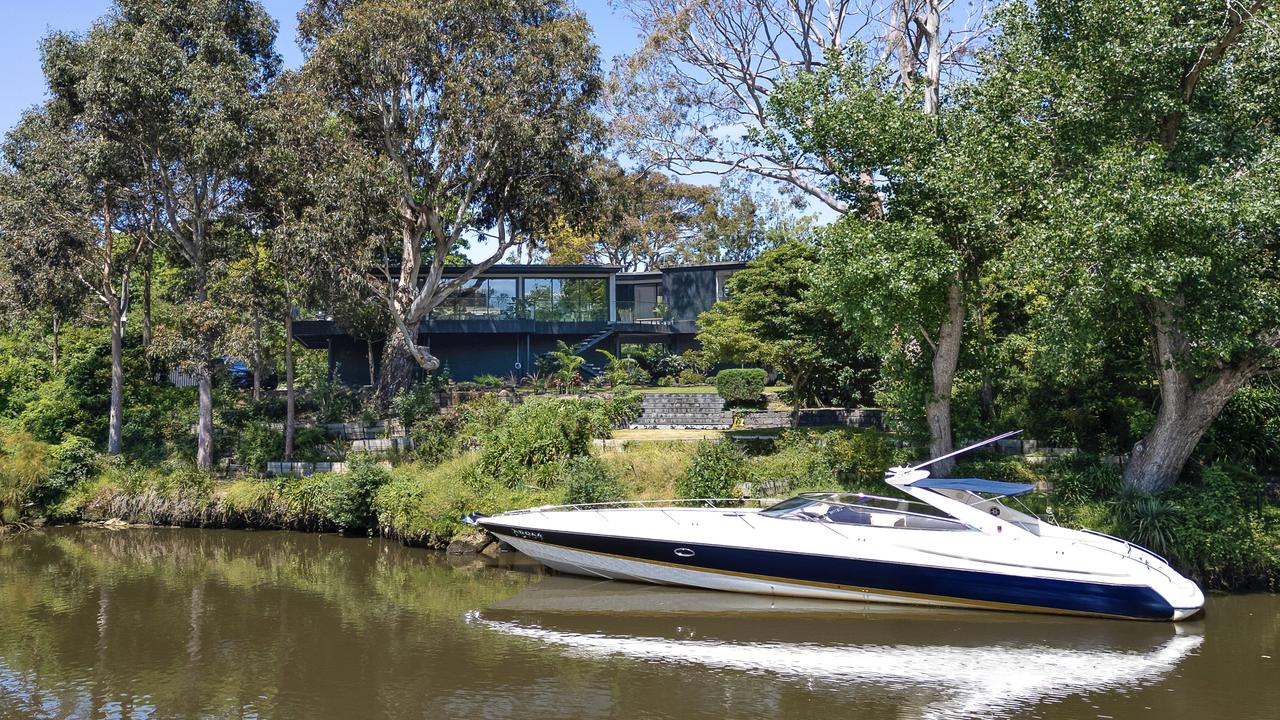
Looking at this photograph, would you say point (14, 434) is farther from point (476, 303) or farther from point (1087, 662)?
point (1087, 662)

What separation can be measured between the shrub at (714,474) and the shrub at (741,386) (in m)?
7.75

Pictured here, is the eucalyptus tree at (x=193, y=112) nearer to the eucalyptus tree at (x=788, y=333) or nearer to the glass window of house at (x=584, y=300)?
the eucalyptus tree at (x=788, y=333)

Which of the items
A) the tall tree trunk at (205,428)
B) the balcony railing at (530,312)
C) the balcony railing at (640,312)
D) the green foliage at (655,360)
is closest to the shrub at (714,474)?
the tall tree trunk at (205,428)

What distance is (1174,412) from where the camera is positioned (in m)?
15.1

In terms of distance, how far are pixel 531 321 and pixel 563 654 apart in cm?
2403

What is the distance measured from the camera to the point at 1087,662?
35.3 ft

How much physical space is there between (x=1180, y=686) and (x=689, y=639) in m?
5.75

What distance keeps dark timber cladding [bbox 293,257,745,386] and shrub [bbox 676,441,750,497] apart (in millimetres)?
17024

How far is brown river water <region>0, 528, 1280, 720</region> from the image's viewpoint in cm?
945

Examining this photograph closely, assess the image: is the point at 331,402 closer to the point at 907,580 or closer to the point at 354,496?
the point at 354,496

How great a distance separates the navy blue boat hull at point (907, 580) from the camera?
12148mm

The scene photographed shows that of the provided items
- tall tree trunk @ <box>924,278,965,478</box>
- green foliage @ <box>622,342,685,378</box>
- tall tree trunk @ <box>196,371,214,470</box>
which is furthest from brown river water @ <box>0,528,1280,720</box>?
green foliage @ <box>622,342,685,378</box>

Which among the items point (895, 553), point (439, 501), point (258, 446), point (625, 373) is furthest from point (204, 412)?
point (895, 553)

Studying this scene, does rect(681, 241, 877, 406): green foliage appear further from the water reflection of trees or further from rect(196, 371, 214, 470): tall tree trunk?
rect(196, 371, 214, 470): tall tree trunk
